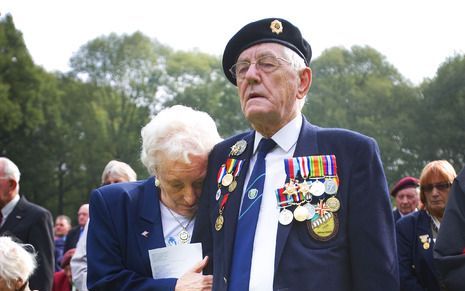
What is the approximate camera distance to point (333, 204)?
3230 millimetres

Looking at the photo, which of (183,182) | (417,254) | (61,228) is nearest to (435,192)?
(417,254)

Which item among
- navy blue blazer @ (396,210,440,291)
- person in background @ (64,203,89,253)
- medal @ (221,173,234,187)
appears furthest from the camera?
person in background @ (64,203,89,253)

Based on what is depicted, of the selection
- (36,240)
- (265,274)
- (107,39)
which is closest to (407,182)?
(36,240)

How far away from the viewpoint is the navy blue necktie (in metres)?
3.29

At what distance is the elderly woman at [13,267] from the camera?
558cm

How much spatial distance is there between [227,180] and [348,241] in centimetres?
76

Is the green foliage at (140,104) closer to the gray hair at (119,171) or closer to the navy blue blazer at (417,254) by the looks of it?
the navy blue blazer at (417,254)

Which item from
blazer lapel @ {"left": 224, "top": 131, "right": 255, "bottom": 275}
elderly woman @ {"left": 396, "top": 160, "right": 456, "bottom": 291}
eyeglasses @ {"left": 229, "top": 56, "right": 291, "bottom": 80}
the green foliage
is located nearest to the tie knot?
blazer lapel @ {"left": 224, "top": 131, "right": 255, "bottom": 275}

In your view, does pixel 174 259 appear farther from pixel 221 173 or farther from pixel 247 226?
pixel 247 226

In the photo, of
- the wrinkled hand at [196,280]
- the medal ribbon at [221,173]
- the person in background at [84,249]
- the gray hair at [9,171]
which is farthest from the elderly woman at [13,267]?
the medal ribbon at [221,173]

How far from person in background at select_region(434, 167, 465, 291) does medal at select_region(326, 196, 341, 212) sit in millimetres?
693

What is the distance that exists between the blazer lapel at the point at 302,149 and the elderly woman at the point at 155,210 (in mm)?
652

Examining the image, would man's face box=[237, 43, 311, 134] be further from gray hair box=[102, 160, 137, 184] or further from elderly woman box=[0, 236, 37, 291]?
gray hair box=[102, 160, 137, 184]

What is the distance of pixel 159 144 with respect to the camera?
3.86 meters
